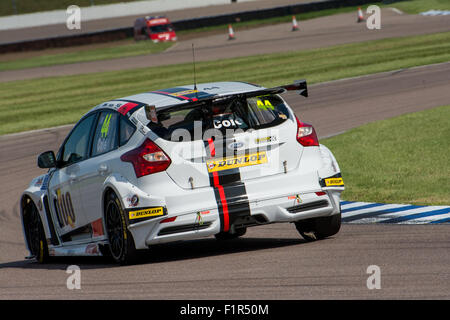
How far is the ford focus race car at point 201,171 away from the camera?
7605 mm

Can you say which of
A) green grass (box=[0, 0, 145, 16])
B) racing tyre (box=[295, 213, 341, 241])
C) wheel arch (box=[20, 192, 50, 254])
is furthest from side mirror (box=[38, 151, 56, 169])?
green grass (box=[0, 0, 145, 16])

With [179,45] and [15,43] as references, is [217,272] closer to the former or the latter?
[179,45]

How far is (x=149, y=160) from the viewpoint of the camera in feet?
25.1

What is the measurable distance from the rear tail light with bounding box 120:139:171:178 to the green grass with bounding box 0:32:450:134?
1570cm

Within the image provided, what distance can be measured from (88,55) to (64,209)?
1615 inches

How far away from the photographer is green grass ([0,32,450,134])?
86.0ft

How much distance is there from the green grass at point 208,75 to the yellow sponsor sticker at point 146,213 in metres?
15.8

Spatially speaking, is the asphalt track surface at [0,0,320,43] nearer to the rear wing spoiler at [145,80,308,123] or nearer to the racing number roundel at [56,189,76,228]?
the racing number roundel at [56,189,76,228]

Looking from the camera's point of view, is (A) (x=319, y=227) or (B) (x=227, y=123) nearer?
(B) (x=227, y=123)

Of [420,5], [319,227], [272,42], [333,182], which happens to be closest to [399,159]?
[319,227]

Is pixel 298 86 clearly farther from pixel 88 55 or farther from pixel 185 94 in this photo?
pixel 88 55

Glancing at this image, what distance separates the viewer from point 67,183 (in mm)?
8984

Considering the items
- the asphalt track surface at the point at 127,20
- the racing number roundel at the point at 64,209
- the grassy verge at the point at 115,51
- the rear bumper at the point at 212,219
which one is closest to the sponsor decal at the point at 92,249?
the racing number roundel at the point at 64,209

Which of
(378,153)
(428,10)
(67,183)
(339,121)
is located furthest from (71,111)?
(428,10)
